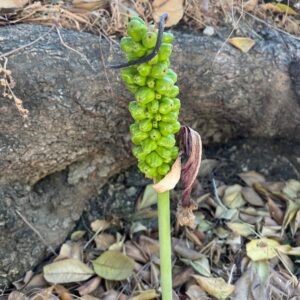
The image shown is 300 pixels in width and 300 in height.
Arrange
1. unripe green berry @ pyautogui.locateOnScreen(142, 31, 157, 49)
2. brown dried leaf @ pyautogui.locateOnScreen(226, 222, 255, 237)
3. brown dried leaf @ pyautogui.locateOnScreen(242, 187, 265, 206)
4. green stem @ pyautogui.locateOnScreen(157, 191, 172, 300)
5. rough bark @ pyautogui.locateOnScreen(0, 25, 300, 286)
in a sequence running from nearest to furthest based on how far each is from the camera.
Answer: unripe green berry @ pyautogui.locateOnScreen(142, 31, 157, 49)
green stem @ pyautogui.locateOnScreen(157, 191, 172, 300)
rough bark @ pyautogui.locateOnScreen(0, 25, 300, 286)
brown dried leaf @ pyautogui.locateOnScreen(226, 222, 255, 237)
brown dried leaf @ pyautogui.locateOnScreen(242, 187, 265, 206)

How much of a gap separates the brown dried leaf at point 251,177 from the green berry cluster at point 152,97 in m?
0.77

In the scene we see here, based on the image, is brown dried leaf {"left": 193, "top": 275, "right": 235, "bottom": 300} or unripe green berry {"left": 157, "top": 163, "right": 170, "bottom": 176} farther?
brown dried leaf {"left": 193, "top": 275, "right": 235, "bottom": 300}

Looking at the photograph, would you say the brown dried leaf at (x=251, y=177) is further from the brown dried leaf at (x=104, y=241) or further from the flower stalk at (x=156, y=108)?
the flower stalk at (x=156, y=108)

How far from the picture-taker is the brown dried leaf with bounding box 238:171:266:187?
1799 millimetres

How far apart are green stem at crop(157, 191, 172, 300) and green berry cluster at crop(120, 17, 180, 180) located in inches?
3.4

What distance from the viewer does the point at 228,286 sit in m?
1.48

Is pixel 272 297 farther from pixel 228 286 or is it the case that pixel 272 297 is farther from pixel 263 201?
pixel 263 201

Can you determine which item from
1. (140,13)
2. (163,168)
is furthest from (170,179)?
(140,13)

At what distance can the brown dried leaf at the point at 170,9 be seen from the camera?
5.19 feet

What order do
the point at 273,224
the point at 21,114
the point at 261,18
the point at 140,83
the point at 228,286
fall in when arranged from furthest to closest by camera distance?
the point at 261,18 → the point at 273,224 → the point at 228,286 → the point at 21,114 → the point at 140,83

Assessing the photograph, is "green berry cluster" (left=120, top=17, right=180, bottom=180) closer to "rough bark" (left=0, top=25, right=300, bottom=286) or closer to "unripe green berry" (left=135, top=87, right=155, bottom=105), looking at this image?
"unripe green berry" (left=135, top=87, right=155, bottom=105)

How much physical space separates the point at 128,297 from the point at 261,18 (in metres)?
1.07

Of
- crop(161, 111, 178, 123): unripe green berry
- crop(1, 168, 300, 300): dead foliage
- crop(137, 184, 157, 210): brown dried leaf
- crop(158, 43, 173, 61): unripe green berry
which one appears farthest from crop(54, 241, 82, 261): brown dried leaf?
crop(158, 43, 173, 61): unripe green berry

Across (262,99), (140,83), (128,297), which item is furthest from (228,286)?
(140,83)
